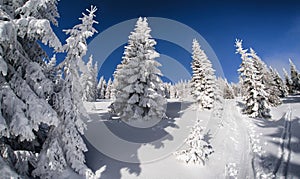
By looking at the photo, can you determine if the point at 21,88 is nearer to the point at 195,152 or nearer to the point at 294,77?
the point at 195,152

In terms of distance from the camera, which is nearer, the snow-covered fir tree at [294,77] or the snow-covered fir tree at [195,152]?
the snow-covered fir tree at [195,152]

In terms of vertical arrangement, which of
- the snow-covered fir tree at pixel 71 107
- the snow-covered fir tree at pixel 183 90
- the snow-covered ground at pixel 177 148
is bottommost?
the snow-covered ground at pixel 177 148

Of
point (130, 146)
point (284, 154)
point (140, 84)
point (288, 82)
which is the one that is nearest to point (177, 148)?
point (130, 146)

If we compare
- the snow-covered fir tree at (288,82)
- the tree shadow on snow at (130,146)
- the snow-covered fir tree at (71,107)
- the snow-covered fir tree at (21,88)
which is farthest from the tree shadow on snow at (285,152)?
the snow-covered fir tree at (288,82)

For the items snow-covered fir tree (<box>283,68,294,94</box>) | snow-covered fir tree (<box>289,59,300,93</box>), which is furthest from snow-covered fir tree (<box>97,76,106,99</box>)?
snow-covered fir tree (<box>289,59,300,93</box>)

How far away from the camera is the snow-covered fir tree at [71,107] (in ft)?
28.6

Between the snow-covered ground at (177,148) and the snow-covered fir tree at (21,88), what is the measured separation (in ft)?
14.5

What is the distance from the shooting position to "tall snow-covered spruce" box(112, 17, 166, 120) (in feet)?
Result: 70.8

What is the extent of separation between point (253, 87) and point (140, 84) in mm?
16482

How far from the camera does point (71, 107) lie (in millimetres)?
8984

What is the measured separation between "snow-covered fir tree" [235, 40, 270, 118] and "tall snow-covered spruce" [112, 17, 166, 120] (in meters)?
13.5

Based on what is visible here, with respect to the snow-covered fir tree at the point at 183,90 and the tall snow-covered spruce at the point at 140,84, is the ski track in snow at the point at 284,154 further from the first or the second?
the snow-covered fir tree at the point at 183,90

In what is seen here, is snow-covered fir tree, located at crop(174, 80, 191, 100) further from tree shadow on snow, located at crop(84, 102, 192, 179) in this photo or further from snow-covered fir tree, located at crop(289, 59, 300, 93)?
tree shadow on snow, located at crop(84, 102, 192, 179)

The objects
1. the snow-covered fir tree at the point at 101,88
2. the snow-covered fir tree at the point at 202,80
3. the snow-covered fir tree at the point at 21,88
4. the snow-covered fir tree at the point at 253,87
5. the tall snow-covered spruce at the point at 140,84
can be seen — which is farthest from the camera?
the snow-covered fir tree at the point at 101,88
